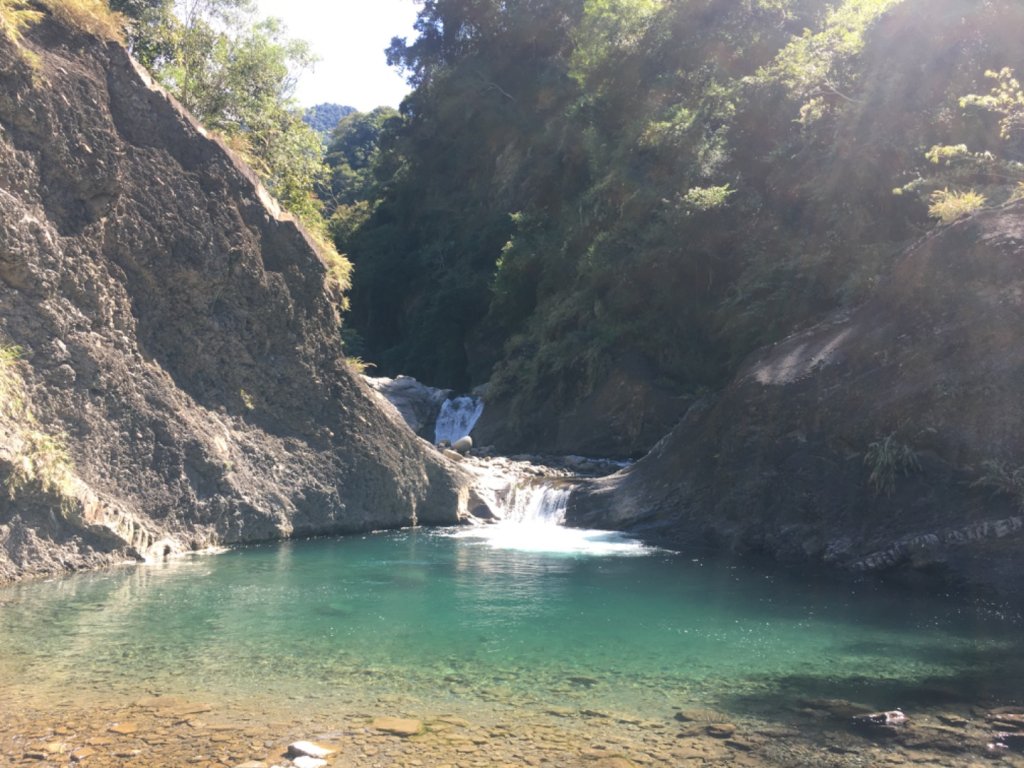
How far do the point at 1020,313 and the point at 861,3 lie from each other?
19442 mm

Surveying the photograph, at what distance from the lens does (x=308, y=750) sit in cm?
632

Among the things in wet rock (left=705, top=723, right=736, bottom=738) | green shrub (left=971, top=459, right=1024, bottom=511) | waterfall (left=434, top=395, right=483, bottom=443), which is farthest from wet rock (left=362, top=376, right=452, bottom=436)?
wet rock (left=705, top=723, right=736, bottom=738)

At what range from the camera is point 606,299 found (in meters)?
31.6

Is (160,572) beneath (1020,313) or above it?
beneath

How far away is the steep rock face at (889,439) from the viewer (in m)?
14.2

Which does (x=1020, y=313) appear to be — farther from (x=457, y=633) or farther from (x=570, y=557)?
(x=457, y=633)

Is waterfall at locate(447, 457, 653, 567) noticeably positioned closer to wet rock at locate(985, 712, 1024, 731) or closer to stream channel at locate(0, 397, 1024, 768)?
stream channel at locate(0, 397, 1024, 768)

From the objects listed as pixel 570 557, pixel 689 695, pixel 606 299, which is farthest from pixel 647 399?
pixel 689 695

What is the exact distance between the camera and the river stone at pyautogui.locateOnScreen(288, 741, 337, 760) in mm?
6289

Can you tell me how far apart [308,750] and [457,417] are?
92.2 feet

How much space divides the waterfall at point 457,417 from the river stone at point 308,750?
2651 cm

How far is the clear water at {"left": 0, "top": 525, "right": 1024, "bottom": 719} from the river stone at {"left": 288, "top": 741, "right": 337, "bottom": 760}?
41.6 inches

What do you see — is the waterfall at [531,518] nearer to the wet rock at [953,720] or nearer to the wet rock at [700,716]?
the wet rock at [700,716]

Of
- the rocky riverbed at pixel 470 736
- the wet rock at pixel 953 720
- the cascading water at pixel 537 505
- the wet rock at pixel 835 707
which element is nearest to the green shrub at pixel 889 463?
the cascading water at pixel 537 505
